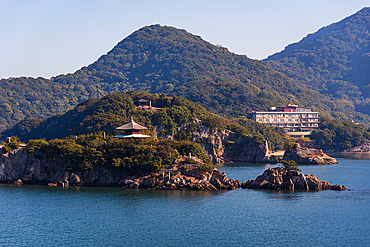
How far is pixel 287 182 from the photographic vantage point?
63.6m

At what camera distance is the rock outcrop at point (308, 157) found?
109375 millimetres

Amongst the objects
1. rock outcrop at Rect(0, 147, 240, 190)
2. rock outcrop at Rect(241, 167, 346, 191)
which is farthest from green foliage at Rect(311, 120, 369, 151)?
rock outcrop at Rect(0, 147, 240, 190)

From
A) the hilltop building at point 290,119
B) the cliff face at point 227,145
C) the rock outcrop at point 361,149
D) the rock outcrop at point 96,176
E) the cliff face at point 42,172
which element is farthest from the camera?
the hilltop building at point 290,119

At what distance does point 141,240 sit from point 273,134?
4319 inches

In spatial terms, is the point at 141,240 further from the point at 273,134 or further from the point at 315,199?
the point at 273,134

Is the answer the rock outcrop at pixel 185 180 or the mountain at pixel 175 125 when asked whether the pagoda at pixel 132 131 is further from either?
the mountain at pixel 175 125

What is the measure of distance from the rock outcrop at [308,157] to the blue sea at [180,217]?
44811mm

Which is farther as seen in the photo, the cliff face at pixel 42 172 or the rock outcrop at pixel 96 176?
the cliff face at pixel 42 172

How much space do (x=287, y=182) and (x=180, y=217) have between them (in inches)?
871

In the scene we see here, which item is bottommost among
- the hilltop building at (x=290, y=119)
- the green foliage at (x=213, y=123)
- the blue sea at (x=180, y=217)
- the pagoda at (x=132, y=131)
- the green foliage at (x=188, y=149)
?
the blue sea at (x=180, y=217)

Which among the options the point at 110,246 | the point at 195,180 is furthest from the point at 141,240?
the point at 195,180

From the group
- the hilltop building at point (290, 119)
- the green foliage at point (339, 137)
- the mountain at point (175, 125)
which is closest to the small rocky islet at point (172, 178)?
the mountain at point (175, 125)

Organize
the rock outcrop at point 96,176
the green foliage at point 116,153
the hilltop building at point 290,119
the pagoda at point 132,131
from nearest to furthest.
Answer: the rock outcrop at point 96,176 < the green foliage at point 116,153 < the pagoda at point 132,131 < the hilltop building at point 290,119

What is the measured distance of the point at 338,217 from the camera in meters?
48.7
